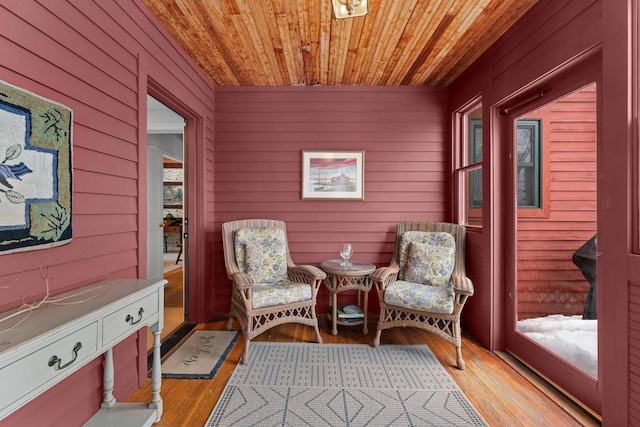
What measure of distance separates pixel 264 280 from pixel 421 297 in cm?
142

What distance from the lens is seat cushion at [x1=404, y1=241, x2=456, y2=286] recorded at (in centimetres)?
278

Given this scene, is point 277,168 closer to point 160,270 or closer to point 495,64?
point 495,64

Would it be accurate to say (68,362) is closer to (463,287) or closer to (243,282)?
(243,282)

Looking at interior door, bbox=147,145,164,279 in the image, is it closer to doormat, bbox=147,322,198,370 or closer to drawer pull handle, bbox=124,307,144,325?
doormat, bbox=147,322,198,370

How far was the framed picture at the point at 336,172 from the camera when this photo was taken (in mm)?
3441

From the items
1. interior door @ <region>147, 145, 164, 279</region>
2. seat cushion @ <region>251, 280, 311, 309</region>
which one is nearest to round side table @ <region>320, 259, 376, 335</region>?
seat cushion @ <region>251, 280, 311, 309</region>

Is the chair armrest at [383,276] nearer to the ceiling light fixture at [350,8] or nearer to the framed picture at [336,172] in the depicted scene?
the framed picture at [336,172]

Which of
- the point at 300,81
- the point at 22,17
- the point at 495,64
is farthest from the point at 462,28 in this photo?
the point at 22,17

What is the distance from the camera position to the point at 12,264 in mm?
1254

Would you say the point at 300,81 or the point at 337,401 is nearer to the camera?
the point at 337,401

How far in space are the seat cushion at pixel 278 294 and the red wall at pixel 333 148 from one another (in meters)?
0.79

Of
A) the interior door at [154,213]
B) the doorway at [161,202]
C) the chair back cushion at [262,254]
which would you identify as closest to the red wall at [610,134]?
the chair back cushion at [262,254]

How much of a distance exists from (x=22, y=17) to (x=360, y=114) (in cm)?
277

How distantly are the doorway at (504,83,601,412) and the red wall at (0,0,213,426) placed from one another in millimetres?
2834
